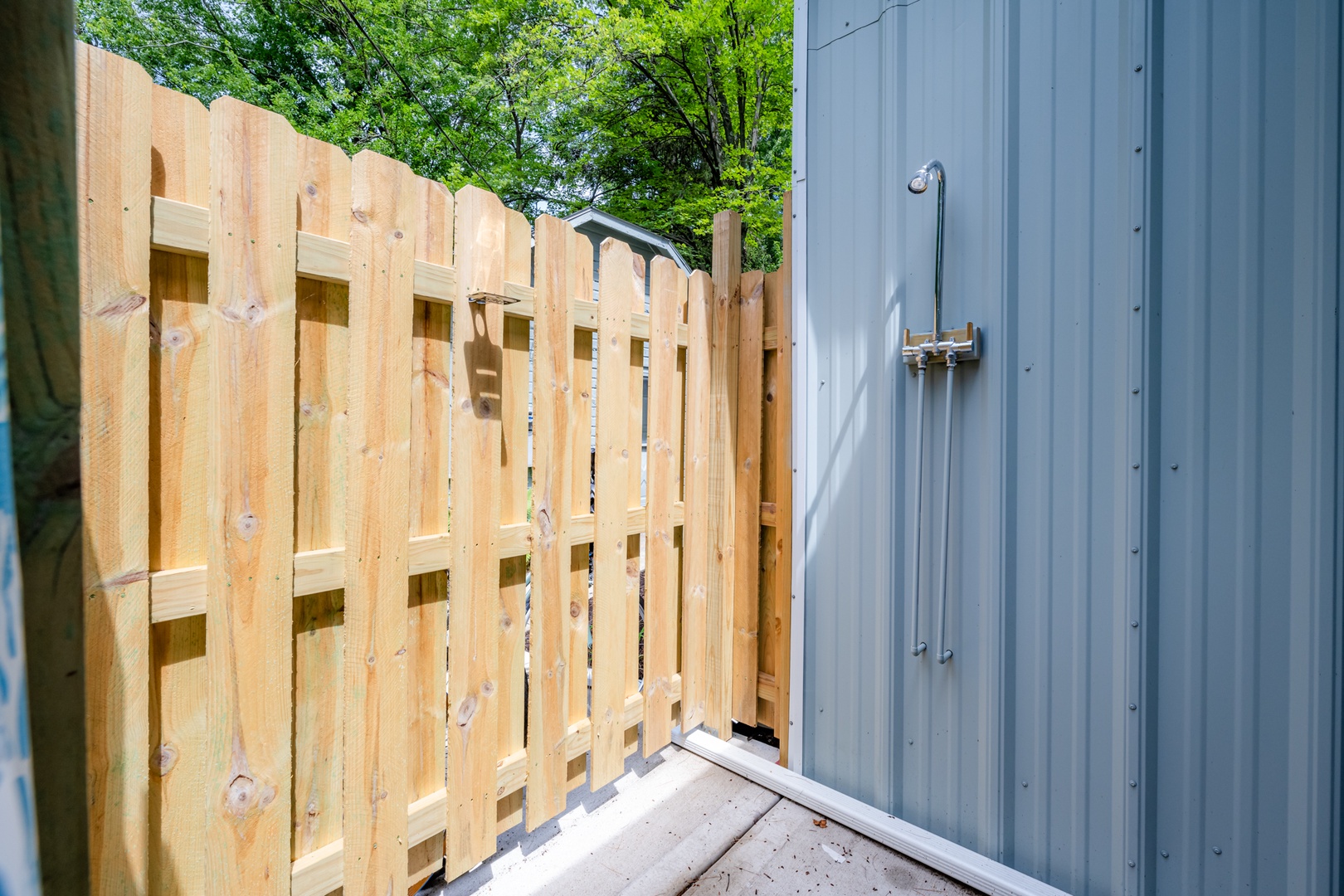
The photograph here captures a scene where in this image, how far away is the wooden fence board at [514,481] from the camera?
1.54 metres

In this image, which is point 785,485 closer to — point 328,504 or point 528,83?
point 328,504

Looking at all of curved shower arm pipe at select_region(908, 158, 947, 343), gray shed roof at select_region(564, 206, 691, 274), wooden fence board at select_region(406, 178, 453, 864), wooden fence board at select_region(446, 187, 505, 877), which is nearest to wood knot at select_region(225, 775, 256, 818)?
wooden fence board at select_region(406, 178, 453, 864)

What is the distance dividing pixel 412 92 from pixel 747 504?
31.4 feet

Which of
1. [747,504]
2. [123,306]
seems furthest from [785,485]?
[123,306]

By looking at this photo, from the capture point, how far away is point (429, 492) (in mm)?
1391

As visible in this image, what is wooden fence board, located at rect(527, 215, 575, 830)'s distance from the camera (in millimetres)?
1609

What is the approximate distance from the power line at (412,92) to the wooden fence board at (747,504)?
7.79 metres

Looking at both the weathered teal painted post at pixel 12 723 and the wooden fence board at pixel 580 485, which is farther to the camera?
the wooden fence board at pixel 580 485

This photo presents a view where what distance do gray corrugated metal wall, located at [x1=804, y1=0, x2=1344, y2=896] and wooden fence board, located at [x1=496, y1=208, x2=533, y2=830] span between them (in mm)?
968

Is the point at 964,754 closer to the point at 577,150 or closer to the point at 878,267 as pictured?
the point at 878,267

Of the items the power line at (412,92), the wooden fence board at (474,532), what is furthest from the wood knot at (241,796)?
the power line at (412,92)

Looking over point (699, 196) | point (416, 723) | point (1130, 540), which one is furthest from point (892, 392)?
point (699, 196)

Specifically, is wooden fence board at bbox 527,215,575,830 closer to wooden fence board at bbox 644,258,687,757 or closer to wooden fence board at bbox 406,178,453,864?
wooden fence board at bbox 406,178,453,864

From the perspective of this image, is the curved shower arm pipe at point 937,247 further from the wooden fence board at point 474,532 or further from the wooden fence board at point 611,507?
the wooden fence board at point 474,532
